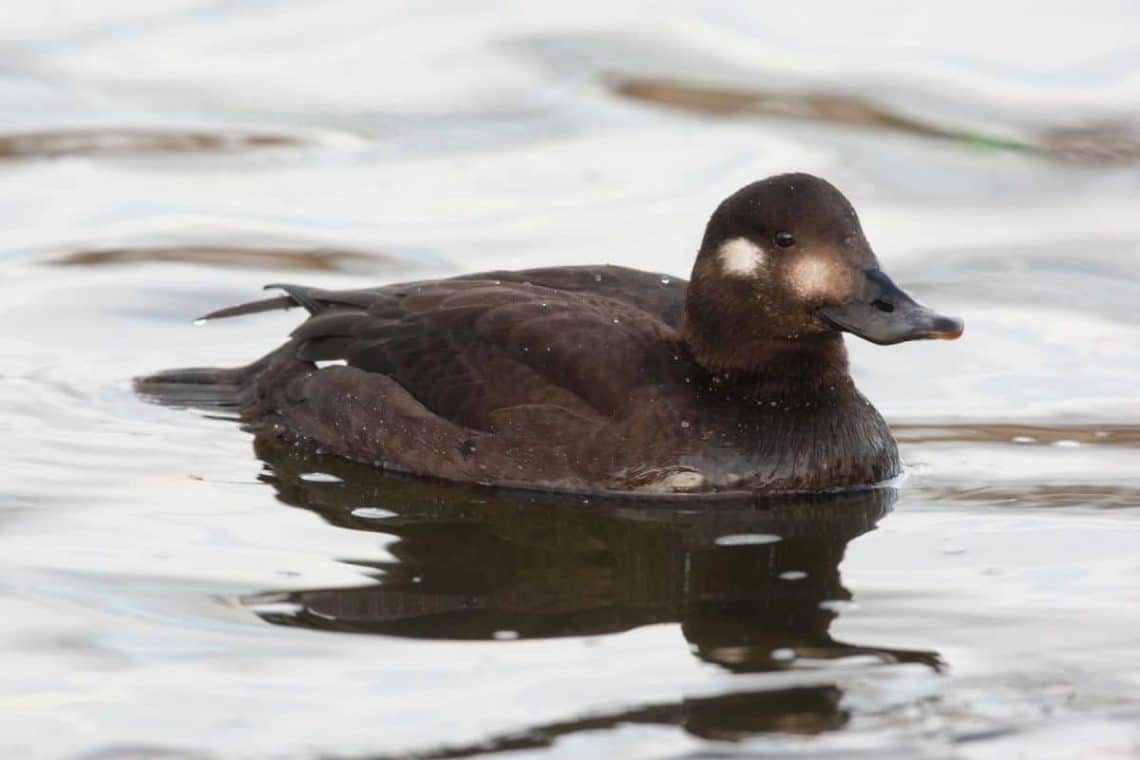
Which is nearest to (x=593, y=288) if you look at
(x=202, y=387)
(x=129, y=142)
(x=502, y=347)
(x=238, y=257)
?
(x=502, y=347)

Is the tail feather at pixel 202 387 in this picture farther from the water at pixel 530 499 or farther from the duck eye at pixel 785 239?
the duck eye at pixel 785 239

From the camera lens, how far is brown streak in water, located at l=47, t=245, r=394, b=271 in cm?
1045

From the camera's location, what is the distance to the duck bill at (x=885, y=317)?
7297mm

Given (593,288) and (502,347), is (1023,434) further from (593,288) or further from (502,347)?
(502,347)

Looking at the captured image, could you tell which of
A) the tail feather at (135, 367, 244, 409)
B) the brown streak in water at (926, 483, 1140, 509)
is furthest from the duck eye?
the tail feather at (135, 367, 244, 409)

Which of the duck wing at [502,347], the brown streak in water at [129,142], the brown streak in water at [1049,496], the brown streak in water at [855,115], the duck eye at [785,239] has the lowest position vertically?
the brown streak in water at [1049,496]

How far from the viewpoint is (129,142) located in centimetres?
1228

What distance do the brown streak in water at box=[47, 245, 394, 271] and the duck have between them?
241 centimetres

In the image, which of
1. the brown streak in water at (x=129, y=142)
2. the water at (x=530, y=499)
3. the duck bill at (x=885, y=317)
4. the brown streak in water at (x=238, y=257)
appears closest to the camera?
the water at (x=530, y=499)

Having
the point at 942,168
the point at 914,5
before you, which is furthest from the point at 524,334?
the point at 914,5

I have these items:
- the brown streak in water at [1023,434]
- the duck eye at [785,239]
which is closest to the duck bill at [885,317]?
the duck eye at [785,239]

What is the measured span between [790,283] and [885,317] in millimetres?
345

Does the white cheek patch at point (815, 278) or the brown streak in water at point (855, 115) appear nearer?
the white cheek patch at point (815, 278)

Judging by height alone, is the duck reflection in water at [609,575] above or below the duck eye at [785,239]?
below
